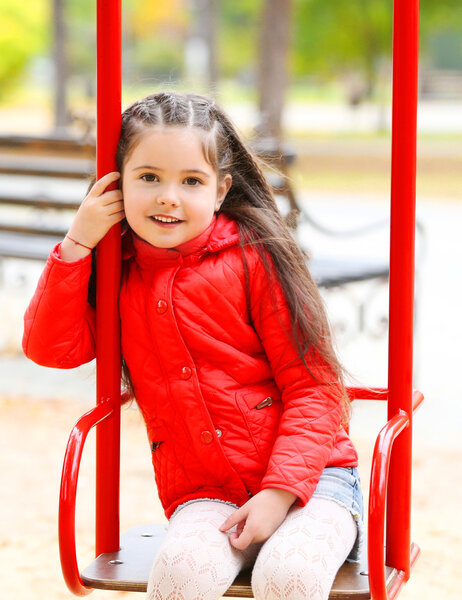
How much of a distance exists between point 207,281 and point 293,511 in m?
0.45

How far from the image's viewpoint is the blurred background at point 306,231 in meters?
3.34

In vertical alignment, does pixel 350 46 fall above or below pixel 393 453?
above

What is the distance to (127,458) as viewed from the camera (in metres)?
3.97

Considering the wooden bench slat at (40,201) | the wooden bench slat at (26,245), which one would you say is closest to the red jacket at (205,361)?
the wooden bench slat at (26,245)

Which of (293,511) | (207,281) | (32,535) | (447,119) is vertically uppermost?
(447,119)

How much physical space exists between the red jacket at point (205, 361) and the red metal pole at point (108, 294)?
0.03m

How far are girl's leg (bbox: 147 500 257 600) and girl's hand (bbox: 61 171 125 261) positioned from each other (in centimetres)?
53

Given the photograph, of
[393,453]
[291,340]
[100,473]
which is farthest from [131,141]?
[393,453]

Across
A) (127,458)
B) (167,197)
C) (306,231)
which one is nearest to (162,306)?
(167,197)

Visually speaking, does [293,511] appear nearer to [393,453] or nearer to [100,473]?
[393,453]

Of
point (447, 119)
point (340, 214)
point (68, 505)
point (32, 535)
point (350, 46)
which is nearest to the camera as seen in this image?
point (68, 505)

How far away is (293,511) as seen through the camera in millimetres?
1788

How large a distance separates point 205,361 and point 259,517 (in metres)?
0.31

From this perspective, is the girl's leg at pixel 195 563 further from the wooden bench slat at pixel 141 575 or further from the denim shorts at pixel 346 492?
the denim shorts at pixel 346 492
